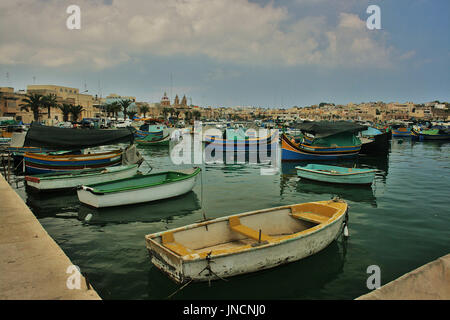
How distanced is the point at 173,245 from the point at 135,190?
6.80m

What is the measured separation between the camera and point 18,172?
2166 cm

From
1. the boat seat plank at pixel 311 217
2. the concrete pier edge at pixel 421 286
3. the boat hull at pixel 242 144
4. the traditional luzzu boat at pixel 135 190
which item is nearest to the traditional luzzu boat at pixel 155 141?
the boat hull at pixel 242 144

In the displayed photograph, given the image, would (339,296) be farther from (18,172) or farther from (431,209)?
(18,172)

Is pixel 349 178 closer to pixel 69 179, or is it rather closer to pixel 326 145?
pixel 326 145

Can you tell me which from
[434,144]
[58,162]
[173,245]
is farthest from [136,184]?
[434,144]

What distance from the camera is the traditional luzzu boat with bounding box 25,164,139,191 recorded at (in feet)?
49.9

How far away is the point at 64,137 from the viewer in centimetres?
1634

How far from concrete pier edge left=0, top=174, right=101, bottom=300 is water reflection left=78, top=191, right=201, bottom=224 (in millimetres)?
3441

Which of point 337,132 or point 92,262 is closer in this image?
point 92,262

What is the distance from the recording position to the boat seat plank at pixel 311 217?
909 centimetres

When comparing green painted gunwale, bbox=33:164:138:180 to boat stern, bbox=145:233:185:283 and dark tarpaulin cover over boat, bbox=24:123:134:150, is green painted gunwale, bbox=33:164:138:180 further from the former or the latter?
boat stern, bbox=145:233:185:283

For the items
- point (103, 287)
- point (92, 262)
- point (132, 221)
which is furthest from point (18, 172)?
point (103, 287)

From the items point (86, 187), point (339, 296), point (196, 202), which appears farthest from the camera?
point (196, 202)

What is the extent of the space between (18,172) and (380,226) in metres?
22.9
